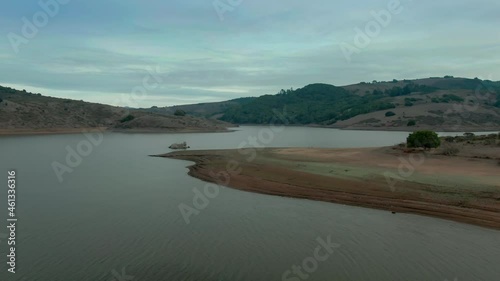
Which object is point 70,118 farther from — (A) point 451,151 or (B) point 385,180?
(B) point 385,180

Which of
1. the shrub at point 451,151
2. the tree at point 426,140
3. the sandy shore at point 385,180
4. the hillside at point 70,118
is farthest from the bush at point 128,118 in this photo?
the shrub at point 451,151

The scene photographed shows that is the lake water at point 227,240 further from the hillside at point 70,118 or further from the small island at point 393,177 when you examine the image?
the hillside at point 70,118

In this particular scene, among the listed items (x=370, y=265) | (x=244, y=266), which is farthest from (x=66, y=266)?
(x=370, y=265)

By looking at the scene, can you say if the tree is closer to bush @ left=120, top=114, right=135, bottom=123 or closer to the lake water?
the lake water

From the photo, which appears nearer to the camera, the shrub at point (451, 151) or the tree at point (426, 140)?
the shrub at point (451, 151)

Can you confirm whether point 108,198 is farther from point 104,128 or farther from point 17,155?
point 104,128

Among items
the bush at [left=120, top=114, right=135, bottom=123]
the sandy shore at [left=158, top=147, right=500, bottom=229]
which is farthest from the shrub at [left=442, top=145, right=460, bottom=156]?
the bush at [left=120, top=114, right=135, bottom=123]

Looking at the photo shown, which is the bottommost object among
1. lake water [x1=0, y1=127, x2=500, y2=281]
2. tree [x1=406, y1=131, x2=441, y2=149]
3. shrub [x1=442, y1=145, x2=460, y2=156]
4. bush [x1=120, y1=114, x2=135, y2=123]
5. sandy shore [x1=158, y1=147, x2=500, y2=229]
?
lake water [x1=0, y1=127, x2=500, y2=281]
